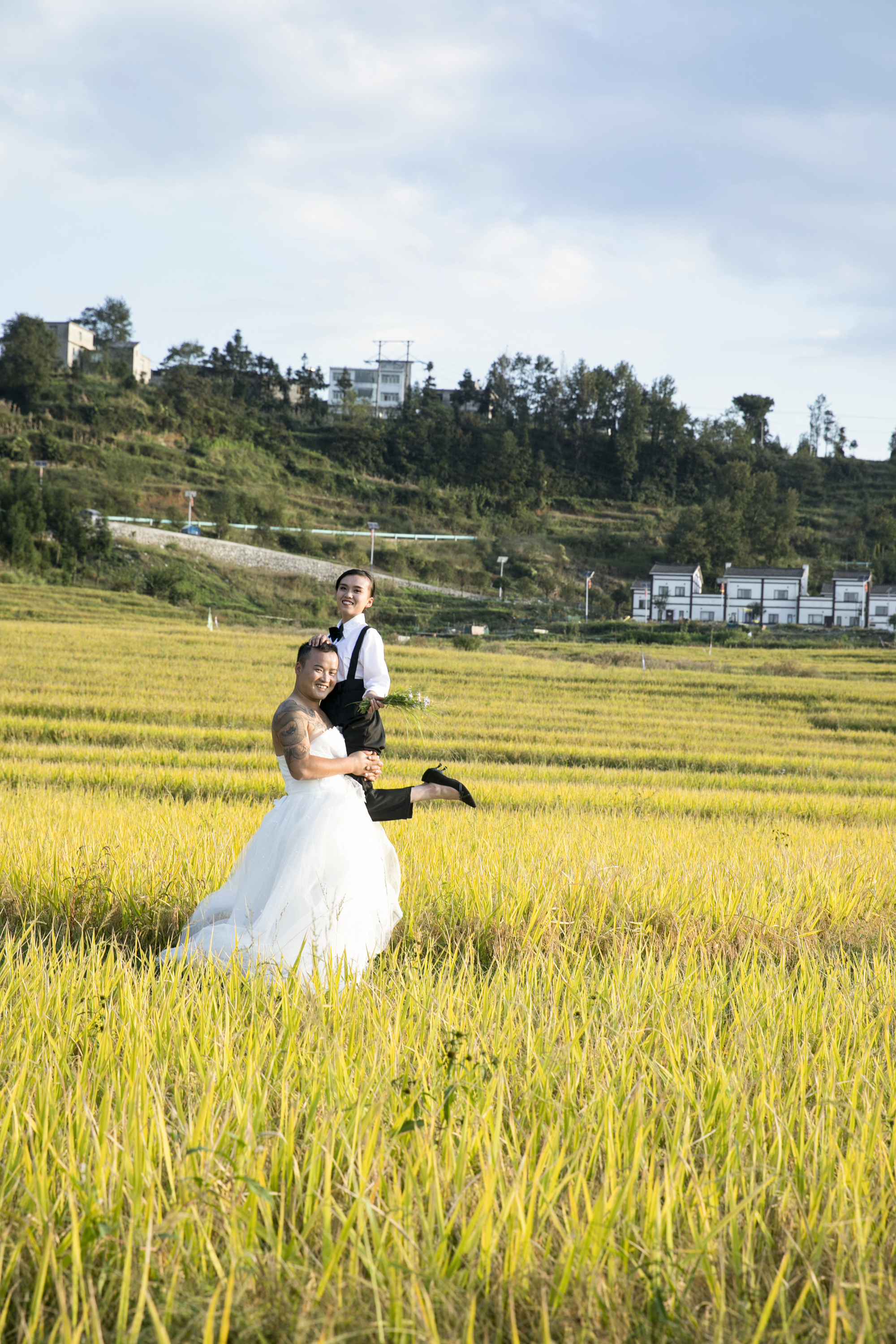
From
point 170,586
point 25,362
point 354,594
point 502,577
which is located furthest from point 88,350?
point 354,594

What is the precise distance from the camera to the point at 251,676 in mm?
18719

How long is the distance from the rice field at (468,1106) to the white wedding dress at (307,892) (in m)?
0.21

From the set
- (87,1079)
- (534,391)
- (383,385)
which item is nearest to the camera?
(87,1079)

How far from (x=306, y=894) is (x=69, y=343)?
97.7 meters

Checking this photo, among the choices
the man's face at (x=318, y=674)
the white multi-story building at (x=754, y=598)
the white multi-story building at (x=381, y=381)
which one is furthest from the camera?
the white multi-story building at (x=381, y=381)

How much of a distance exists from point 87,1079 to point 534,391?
110m

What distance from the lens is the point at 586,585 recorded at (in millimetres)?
56688

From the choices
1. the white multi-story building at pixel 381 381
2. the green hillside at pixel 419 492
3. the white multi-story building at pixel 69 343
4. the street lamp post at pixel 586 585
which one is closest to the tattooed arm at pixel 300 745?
the green hillside at pixel 419 492

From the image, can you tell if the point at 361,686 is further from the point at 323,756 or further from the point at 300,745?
the point at 300,745

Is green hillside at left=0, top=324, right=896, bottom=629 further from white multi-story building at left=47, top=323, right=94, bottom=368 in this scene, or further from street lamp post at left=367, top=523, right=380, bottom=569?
white multi-story building at left=47, top=323, right=94, bottom=368

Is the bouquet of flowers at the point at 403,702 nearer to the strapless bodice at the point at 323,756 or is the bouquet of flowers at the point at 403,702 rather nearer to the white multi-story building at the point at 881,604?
the strapless bodice at the point at 323,756

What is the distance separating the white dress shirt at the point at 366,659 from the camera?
481 centimetres

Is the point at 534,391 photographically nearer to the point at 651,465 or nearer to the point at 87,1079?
the point at 651,465

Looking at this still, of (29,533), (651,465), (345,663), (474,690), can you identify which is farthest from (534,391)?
(345,663)
